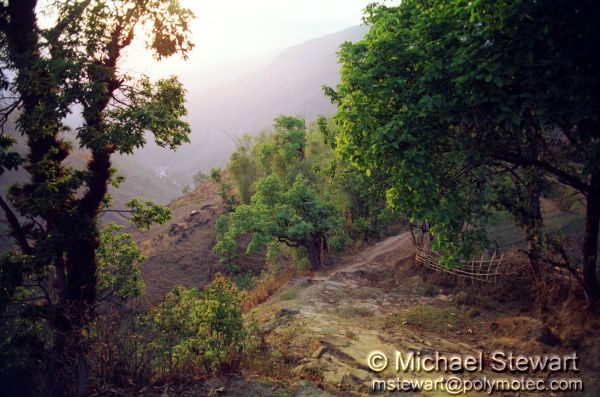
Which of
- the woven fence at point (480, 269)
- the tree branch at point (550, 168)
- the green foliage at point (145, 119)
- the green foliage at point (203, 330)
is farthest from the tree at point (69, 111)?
the woven fence at point (480, 269)

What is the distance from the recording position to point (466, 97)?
7.11 metres

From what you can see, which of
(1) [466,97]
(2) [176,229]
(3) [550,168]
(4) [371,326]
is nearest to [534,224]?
(3) [550,168]

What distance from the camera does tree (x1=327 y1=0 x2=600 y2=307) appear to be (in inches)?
244

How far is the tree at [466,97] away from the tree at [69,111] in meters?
4.37

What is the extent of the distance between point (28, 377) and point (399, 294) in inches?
450

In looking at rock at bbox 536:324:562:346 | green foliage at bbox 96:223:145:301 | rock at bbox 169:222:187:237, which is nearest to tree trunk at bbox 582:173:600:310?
rock at bbox 536:324:562:346

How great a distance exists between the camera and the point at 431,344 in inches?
390

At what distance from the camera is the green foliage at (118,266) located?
36.3 feet

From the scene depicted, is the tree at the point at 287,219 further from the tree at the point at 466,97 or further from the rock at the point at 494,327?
the tree at the point at 466,97

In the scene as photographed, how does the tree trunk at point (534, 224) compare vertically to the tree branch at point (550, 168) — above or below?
below

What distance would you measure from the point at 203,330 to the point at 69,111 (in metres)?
4.94

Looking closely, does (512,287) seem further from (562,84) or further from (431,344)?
(562,84)

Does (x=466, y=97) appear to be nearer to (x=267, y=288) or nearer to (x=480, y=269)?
(x=480, y=269)

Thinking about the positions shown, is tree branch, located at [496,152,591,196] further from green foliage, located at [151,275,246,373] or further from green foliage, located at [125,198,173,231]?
green foliage, located at [125,198,173,231]
